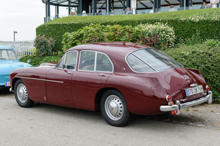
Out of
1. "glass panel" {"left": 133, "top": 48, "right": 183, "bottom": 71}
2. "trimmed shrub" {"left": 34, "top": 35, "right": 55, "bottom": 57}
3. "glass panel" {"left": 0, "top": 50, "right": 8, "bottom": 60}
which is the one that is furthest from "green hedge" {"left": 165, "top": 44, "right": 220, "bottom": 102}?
"trimmed shrub" {"left": 34, "top": 35, "right": 55, "bottom": 57}

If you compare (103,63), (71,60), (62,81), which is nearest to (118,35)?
(71,60)

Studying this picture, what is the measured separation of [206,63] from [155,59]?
104 inches

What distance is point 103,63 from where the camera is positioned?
19.4 ft

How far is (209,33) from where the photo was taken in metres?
14.3

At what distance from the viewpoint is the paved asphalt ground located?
4.74 metres

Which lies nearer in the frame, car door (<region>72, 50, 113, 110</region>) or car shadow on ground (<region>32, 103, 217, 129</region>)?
car door (<region>72, 50, 113, 110</region>)

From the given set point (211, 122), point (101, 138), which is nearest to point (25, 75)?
point (101, 138)

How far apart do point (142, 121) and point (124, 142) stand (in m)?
1.39

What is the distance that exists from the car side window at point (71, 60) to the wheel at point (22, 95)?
1.68m

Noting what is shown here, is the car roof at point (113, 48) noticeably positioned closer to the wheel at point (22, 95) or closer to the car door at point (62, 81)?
the car door at point (62, 81)

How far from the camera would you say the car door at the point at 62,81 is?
20.5 feet

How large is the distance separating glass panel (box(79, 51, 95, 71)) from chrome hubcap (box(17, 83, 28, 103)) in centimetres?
212

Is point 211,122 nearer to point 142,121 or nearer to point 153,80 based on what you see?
point 142,121

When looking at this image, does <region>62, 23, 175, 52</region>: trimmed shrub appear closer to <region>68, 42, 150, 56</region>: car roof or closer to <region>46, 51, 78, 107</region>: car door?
<region>46, 51, 78, 107</region>: car door
